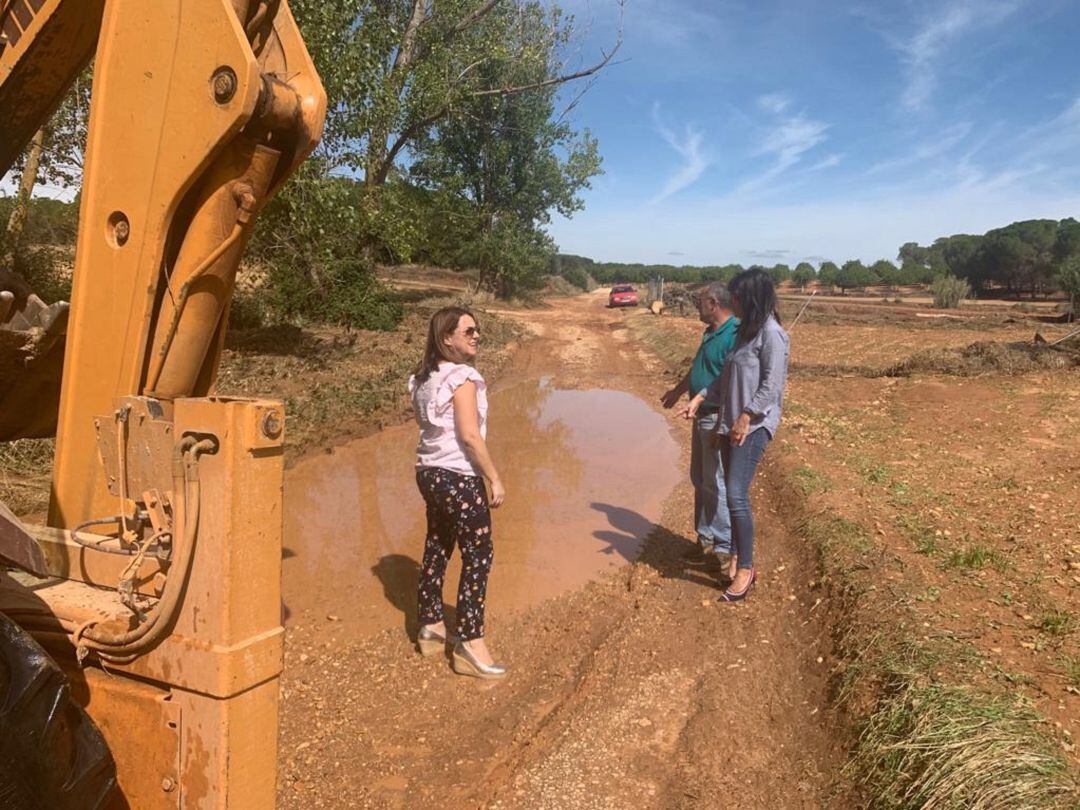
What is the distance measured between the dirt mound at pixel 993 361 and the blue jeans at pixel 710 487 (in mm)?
9975

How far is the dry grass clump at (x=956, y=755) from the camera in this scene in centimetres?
274

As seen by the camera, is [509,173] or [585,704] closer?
[585,704]

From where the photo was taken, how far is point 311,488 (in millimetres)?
7641

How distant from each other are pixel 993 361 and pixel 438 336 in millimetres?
13400

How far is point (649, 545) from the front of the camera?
6469 mm

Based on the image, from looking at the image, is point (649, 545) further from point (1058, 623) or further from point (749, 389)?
point (1058, 623)

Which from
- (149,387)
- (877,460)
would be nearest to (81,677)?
(149,387)

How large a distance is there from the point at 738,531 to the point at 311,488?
4.51 metres

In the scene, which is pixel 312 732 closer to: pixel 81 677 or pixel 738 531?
pixel 81 677

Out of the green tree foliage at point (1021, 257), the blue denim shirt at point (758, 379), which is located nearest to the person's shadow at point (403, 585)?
the blue denim shirt at point (758, 379)

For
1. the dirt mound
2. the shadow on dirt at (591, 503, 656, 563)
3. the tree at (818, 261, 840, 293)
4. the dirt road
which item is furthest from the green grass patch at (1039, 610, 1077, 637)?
the tree at (818, 261, 840, 293)

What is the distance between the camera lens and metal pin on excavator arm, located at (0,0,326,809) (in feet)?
6.04

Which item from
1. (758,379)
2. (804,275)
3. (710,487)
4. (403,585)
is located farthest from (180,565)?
(804,275)

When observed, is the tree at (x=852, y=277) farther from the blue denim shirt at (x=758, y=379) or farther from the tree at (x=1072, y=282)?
the blue denim shirt at (x=758, y=379)
